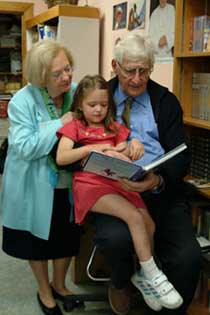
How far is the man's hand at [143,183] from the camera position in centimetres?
174

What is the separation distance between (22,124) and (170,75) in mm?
1071

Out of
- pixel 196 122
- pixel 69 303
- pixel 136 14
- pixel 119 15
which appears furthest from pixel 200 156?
pixel 119 15

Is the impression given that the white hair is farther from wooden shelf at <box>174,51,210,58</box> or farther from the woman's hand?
the woman's hand

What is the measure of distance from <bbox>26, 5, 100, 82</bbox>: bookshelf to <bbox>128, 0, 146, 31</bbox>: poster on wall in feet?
1.62

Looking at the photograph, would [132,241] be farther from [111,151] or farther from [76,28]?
[76,28]

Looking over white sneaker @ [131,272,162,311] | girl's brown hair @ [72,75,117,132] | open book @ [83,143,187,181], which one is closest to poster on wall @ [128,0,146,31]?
girl's brown hair @ [72,75,117,132]

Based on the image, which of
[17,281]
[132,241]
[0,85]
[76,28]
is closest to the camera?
[132,241]

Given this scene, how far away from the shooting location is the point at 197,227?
2.13 metres

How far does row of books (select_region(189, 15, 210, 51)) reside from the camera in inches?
77.5

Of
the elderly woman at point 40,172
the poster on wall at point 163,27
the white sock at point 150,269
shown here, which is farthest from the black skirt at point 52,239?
the poster on wall at point 163,27

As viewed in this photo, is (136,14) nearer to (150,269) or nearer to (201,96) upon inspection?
(201,96)

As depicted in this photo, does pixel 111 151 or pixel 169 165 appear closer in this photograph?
pixel 111 151

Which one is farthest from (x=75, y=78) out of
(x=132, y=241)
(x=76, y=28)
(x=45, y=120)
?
(x=132, y=241)

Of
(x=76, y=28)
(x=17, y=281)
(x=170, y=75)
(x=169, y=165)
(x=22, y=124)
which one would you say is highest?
(x=76, y=28)
